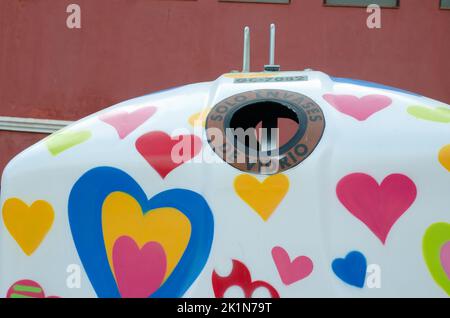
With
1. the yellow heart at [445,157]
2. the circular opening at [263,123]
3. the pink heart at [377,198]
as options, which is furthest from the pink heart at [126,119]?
the yellow heart at [445,157]

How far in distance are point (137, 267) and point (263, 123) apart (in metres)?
0.89

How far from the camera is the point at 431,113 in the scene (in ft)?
8.93

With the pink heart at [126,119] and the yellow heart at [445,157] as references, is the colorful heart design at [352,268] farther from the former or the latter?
the pink heart at [126,119]

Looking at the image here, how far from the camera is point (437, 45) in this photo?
30.9ft

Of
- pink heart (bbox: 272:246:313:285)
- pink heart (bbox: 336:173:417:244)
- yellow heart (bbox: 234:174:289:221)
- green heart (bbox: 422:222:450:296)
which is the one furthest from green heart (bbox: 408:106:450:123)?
pink heart (bbox: 272:246:313:285)

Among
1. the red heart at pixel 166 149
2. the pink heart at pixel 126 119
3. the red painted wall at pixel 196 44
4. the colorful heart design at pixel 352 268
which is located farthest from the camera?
the red painted wall at pixel 196 44

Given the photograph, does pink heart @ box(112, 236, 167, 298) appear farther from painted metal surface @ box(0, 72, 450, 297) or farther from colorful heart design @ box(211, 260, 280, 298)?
colorful heart design @ box(211, 260, 280, 298)

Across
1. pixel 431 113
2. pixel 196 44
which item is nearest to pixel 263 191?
pixel 431 113

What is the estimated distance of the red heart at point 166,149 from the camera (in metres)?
2.64

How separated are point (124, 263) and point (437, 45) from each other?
7.73 metres

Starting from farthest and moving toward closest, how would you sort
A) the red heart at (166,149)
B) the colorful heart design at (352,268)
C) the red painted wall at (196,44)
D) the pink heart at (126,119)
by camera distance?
1. the red painted wall at (196,44)
2. the pink heart at (126,119)
3. the red heart at (166,149)
4. the colorful heart design at (352,268)

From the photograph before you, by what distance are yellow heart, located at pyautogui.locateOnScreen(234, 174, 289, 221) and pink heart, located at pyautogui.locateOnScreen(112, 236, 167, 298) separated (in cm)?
37

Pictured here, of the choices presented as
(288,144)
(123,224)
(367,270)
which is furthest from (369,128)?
(123,224)

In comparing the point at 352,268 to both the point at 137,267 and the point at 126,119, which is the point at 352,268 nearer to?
the point at 137,267
